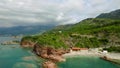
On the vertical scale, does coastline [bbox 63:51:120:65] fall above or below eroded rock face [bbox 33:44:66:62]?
below

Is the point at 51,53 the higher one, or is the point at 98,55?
the point at 51,53

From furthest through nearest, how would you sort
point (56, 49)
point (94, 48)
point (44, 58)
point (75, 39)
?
point (75, 39)
point (94, 48)
point (56, 49)
point (44, 58)

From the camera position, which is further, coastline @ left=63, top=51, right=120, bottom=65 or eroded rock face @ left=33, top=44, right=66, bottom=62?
coastline @ left=63, top=51, right=120, bottom=65

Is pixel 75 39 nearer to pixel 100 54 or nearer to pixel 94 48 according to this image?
pixel 94 48

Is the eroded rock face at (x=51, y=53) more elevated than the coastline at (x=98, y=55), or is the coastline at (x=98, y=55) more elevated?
the eroded rock face at (x=51, y=53)

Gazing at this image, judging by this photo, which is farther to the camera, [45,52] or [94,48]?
[94,48]

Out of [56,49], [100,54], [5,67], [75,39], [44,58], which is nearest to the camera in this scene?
[5,67]

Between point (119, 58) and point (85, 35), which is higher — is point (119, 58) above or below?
below

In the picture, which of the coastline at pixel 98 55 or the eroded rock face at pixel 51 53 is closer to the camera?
the eroded rock face at pixel 51 53

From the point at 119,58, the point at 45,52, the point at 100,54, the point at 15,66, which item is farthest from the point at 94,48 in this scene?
the point at 15,66

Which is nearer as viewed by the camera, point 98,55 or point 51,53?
point 51,53

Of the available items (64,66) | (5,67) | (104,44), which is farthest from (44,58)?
(104,44)
